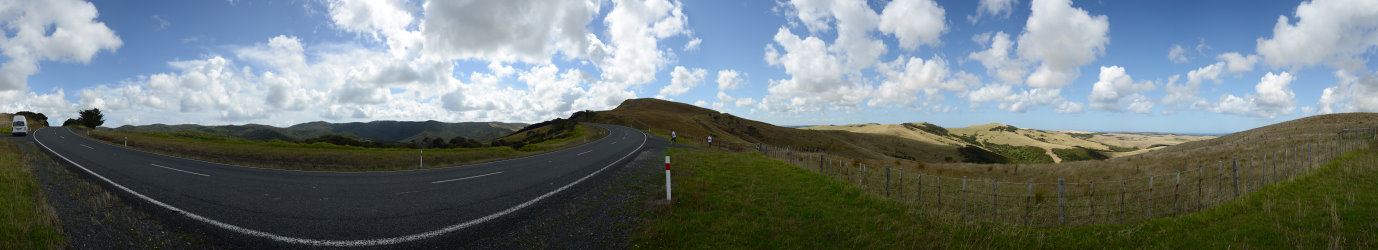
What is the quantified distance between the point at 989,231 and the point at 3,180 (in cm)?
2326

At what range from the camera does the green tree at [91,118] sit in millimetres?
79688

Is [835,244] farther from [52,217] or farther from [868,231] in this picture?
[52,217]

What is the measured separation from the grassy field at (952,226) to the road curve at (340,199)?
3542 mm

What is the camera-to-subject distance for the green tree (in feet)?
261

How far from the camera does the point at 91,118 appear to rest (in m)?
80.3

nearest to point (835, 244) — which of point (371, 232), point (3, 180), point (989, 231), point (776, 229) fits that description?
point (776, 229)

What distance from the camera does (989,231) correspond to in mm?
7887

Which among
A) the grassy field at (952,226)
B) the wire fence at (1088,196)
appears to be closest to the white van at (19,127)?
the grassy field at (952,226)

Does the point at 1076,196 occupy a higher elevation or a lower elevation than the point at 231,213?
lower

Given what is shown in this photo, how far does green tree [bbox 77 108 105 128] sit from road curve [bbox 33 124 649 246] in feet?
359

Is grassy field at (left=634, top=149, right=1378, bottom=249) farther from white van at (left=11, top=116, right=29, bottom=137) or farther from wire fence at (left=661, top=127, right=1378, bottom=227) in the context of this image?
white van at (left=11, top=116, right=29, bottom=137)

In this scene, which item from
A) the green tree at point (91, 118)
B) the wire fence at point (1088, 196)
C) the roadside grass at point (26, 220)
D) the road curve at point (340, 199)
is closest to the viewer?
the roadside grass at point (26, 220)

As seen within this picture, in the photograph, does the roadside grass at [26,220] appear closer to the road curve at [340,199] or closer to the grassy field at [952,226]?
the road curve at [340,199]

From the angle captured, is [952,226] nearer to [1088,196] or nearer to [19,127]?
[1088,196]
